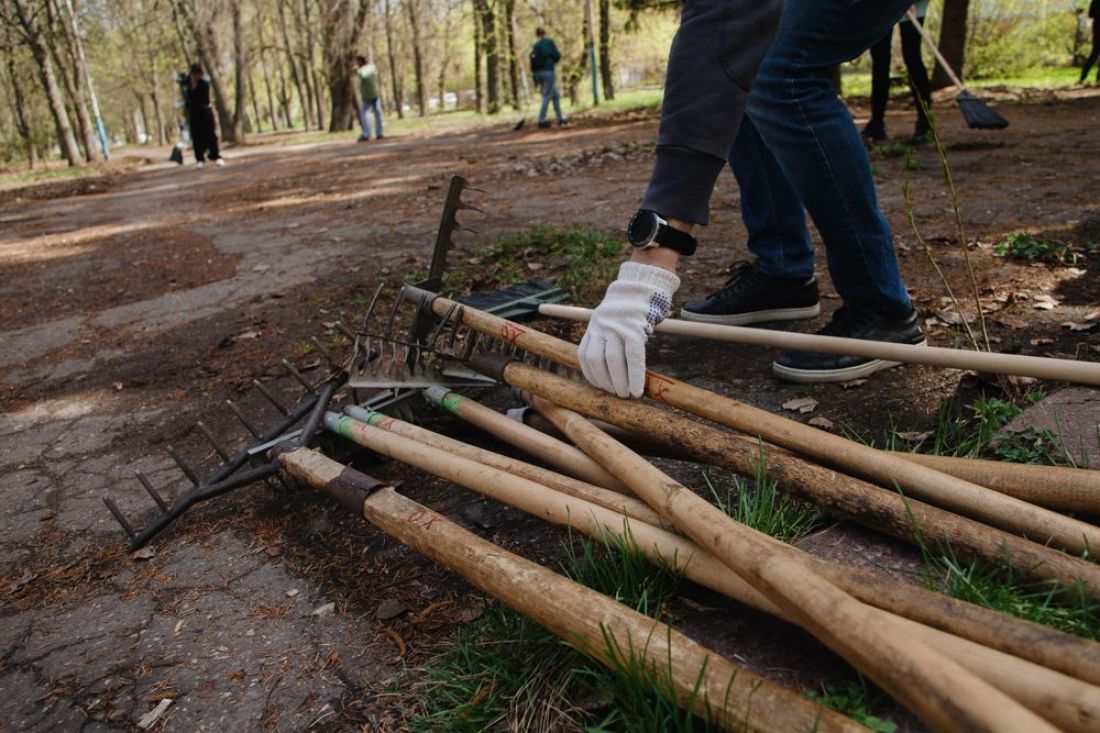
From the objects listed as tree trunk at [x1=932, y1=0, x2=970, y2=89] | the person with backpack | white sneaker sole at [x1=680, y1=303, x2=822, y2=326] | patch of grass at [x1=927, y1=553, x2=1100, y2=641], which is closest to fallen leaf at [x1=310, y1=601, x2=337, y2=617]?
patch of grass at [x1=927, y1=553, x2=1100, y2=641]

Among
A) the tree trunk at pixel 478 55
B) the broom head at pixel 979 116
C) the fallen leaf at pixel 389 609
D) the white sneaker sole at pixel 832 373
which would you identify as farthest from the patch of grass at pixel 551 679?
the tree trunk at pixel 478 55

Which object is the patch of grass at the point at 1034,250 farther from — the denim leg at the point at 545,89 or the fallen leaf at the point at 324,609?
the denim leg at the point at 545,89

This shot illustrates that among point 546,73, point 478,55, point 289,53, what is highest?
point 289,53

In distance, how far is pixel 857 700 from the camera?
1.15 m

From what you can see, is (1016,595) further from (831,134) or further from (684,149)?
(831,134)

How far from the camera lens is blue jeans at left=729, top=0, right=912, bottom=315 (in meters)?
2.28

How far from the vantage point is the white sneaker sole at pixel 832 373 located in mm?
2465

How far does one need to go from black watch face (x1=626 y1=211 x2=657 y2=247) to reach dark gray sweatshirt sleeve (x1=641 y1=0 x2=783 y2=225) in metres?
0.02

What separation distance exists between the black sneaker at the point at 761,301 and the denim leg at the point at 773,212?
51mm

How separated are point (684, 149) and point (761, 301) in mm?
1474

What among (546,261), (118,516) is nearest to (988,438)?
(118,516)

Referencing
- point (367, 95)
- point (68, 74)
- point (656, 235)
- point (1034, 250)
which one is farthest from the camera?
point (68, 74)

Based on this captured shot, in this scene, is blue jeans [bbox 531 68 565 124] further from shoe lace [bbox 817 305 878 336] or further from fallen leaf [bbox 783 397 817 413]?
fallen leaf [bbox 783 397 817 413]

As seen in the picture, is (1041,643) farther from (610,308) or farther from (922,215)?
(922,215)
